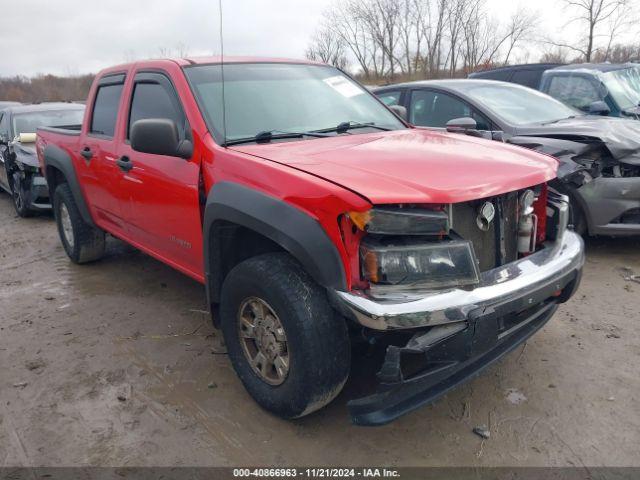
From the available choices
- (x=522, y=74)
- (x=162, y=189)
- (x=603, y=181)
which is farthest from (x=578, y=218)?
(x=522, y=74)

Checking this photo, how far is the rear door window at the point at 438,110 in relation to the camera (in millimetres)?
5473

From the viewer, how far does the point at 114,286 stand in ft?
16.1

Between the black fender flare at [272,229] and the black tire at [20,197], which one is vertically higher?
the black fender flare at [272,229]

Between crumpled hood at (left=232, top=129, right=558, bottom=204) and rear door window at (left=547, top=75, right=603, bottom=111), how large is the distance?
16.5 feet

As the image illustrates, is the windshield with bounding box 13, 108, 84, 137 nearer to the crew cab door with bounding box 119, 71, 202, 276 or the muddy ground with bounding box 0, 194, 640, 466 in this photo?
the muddy ground with bounding box 0, 194, 640, 466

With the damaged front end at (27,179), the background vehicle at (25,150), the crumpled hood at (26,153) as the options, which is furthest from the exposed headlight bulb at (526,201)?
the crumpled hood at (26,153)

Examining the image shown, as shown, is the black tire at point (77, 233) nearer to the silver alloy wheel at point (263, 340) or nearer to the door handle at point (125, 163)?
the door handle at point (125, 163)

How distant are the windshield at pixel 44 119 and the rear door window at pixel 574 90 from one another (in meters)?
7.18

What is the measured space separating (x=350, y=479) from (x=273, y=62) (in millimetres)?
2783

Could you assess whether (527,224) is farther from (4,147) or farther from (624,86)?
(4,147)

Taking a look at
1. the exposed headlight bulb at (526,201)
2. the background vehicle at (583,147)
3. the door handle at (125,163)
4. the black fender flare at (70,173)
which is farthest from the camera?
the black fender flare at (70,173)

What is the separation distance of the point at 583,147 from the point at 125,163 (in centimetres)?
368

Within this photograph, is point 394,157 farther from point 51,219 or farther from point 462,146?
point 51,219

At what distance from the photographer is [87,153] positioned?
4547 mm
